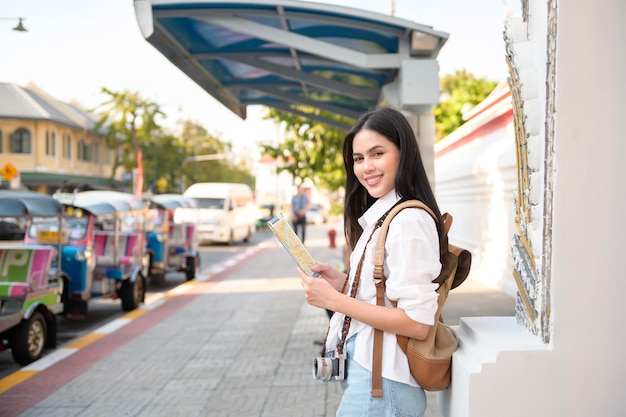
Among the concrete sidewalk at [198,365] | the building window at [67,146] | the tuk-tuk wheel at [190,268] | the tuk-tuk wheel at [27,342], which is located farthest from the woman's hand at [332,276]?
the building window at [67,146]

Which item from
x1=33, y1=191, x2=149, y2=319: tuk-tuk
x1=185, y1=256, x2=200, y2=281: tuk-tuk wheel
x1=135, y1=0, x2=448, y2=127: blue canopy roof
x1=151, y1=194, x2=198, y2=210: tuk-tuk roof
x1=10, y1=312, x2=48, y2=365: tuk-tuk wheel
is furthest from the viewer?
x1=185, y1=256, x2=200, y2=281: tuk-tuk wheel

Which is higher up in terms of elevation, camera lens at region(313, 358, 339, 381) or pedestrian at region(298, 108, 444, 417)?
pedestrian at region(298, 108, 444, 417)

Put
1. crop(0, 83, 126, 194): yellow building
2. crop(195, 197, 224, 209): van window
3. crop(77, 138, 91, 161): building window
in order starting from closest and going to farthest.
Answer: crop(195, 197, 224, 209): van window
crop(0, 83, 126, 194): yellow building
crop(77, 138, 91, 161): building window

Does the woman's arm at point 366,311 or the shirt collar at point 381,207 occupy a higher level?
the shirt collar at point 381,207

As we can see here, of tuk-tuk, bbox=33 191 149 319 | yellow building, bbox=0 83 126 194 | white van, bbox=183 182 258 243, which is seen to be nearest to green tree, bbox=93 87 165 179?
yellow building, bbox=0 83 126 194

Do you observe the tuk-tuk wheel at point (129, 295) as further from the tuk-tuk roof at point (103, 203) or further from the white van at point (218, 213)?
the white van at point (218, 213)

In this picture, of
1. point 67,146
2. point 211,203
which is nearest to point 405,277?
point 211,203

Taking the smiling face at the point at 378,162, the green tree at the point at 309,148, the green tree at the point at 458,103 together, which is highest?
the green tree at the point at 458,103

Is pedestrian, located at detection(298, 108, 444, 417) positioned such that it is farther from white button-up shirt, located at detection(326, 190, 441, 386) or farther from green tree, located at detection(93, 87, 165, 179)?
green tree, located at detection(93, 87, 165, 179)

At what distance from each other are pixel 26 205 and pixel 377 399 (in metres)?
6.87

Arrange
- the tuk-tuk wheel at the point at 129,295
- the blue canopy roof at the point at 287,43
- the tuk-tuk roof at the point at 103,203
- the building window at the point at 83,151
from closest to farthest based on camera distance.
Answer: the blue canopy roof at the point at 287,43, the tuk-tuk roof at the point at 103,203, the tuk-tuk wheel at the point at 129,295, the building window at the point at 83,151

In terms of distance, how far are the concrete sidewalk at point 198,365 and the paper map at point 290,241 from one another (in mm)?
2905

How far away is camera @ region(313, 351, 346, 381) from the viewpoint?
7.93ft

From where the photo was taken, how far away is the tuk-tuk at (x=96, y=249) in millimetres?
10055
